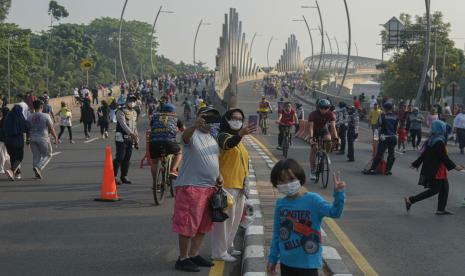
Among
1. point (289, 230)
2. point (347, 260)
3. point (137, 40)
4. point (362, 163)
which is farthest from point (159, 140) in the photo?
point (137, 40)

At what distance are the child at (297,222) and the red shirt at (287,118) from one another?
56.9 feet

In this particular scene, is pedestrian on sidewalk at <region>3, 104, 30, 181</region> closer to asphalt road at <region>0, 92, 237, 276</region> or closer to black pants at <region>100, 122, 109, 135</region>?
asphalt road at <region>0, 92, 237, 276</region>

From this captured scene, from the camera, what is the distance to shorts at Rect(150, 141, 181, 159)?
40.5 ft

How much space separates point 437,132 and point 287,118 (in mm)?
11159

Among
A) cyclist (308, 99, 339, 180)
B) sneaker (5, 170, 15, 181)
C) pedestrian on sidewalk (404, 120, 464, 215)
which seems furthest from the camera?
sneaker (5, 170, 15, 181)

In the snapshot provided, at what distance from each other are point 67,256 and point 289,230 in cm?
380

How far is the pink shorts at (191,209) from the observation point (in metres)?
7.73

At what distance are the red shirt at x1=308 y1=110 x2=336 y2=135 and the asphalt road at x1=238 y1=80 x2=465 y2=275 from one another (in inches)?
42.9

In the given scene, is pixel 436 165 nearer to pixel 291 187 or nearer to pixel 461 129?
pixel 291 187

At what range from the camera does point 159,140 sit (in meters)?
12.5

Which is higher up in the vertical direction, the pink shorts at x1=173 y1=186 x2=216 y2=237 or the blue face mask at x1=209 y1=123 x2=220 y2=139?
the blue face mask at x1=209 y1=123 x2=220 y2=139

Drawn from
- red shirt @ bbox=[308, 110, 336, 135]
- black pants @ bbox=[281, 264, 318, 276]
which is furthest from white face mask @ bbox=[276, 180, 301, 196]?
red shirt @ bbox=[308, 110, 336, 135]

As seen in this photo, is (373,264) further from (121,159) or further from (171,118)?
(121,159)

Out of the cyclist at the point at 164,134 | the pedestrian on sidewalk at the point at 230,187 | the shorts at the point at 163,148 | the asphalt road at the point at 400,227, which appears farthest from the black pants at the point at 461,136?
the pedestrian on sidewalk at the point at 230,187
